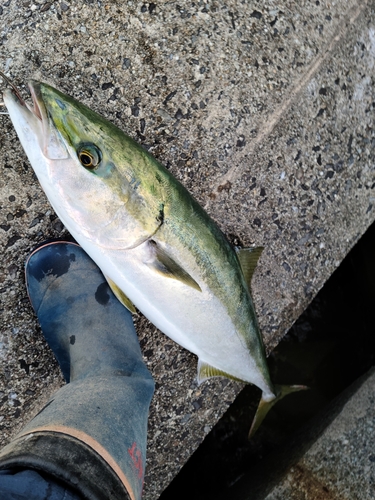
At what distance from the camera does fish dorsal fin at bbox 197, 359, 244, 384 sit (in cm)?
220

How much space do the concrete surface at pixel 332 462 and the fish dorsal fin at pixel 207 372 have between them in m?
0.68

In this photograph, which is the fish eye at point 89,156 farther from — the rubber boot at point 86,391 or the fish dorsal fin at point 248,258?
the fish dorsal fin at point 248,258

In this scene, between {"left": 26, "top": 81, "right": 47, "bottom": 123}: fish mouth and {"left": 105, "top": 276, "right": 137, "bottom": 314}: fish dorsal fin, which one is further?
{"left": 105, "top": 276, "right": 137, "bottom": 314}: fish dorsal fin

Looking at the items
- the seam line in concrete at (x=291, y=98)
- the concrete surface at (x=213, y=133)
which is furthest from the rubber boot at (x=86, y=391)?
the seam line in concrete at (x=291, y=98)

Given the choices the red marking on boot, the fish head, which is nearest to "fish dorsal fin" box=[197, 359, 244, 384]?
the red marking on boot

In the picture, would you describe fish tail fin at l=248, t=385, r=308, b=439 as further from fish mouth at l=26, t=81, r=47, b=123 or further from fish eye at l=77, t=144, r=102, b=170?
fish mouth at l=26, t=81, r=47, b=123

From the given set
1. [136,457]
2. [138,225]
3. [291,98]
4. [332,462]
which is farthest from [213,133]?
[332,462]

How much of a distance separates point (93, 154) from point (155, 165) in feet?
0.83

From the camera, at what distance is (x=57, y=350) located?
2.05 metres

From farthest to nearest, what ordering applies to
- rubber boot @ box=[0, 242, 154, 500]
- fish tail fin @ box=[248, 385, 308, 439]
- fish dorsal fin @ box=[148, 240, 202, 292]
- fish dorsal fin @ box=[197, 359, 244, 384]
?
fish tail fin @ box=[248, 385, 308, 439]
fish dorsal fin @ box=[197, 359, 244, 384]
fish dorsal fin @ box=[148, 240, 202, 292]
rubber boot @ box=[0, 242, 154, 500]

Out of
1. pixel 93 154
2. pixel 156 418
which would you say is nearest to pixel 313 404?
pixel 156 418

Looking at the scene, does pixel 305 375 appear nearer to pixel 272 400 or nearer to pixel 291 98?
pixel 272 400

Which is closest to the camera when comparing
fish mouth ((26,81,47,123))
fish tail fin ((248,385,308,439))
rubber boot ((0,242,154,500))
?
rubber boot ((0,242,154,500))

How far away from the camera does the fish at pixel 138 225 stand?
59.4 inches
